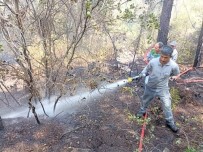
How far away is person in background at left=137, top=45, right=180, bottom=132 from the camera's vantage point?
5604 millimetres

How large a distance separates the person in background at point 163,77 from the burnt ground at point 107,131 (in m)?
0.49

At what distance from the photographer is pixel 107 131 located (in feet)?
19.5

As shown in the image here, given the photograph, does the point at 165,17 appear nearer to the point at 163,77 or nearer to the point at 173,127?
the point at 163,77

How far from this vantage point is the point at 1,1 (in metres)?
4.97

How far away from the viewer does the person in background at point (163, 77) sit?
18.4 ft

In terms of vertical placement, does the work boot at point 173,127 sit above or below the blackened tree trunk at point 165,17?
below

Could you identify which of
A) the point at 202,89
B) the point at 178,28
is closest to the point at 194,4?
the point at 178,28

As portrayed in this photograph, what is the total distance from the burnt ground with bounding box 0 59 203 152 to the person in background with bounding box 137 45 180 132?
0.49 metres

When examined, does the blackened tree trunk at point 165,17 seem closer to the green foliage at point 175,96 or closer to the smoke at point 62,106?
the green foliage at point 175,96

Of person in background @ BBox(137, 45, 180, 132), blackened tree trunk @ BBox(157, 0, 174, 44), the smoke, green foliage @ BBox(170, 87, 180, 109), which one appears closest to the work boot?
person in background @ BBox(137, 45, 180, 132)

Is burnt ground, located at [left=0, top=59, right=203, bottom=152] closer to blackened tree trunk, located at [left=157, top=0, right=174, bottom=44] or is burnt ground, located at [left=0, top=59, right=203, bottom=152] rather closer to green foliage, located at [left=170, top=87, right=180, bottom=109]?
green foliage, located at [left=170, top=87, right=180, bottom=109]

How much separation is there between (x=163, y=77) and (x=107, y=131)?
1673mm

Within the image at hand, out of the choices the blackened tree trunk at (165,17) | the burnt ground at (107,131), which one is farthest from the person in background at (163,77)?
the blackened tree trunk at (165,17)

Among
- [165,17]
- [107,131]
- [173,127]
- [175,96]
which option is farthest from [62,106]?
[165,17]
